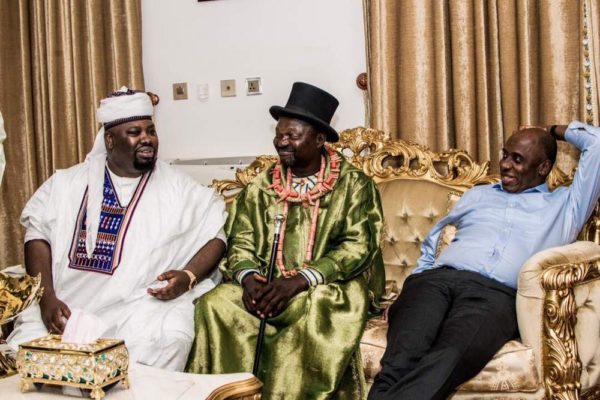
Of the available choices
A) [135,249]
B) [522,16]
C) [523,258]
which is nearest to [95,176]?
[135,249]

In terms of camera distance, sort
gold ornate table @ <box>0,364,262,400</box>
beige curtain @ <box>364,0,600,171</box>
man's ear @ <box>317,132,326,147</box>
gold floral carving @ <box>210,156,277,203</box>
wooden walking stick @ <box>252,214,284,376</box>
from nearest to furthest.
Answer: gold ornate table @ <box>0,364,262,400</box>
wooden walking stick @ <box>252,214,284,376</box>
man's ear @ <box>317,132,326,147</box>
beige curtain @ <box>364,0,600,171</box>
gold floral carving @ <box>210,156,277,203</box>

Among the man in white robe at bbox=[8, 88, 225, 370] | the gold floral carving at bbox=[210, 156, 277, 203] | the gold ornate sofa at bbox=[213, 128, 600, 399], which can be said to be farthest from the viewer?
the gold floral carving at bbox=[210, 156, 277, 203]

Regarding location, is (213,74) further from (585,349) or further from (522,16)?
(585,349)

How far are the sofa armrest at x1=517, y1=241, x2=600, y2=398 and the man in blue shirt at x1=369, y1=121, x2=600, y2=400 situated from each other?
0.11m

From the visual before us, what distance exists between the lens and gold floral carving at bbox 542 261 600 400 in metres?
2.91

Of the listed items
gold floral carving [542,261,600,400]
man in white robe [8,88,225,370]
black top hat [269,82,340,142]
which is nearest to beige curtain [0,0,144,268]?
man in white robe [8,88,225,370]

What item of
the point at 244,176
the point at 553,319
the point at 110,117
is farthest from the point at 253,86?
the point at 553,319

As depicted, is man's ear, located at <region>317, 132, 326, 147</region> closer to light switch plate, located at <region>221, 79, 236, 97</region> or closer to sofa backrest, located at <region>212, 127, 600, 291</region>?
sofa backrest, located at <region>212, 127, 600, 291</region>

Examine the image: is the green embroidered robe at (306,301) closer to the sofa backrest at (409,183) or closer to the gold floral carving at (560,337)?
the sofa backrest at (409,183)

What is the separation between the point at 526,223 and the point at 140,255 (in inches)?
67.8

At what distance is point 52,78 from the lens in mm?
5035

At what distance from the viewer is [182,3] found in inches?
193

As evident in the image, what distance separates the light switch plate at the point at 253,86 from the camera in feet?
15.5

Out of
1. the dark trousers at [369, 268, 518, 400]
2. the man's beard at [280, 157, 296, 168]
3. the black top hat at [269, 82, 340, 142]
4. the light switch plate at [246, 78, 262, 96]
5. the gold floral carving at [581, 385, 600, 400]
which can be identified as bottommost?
the gold floral carving at [581, 385, 600, 400]
